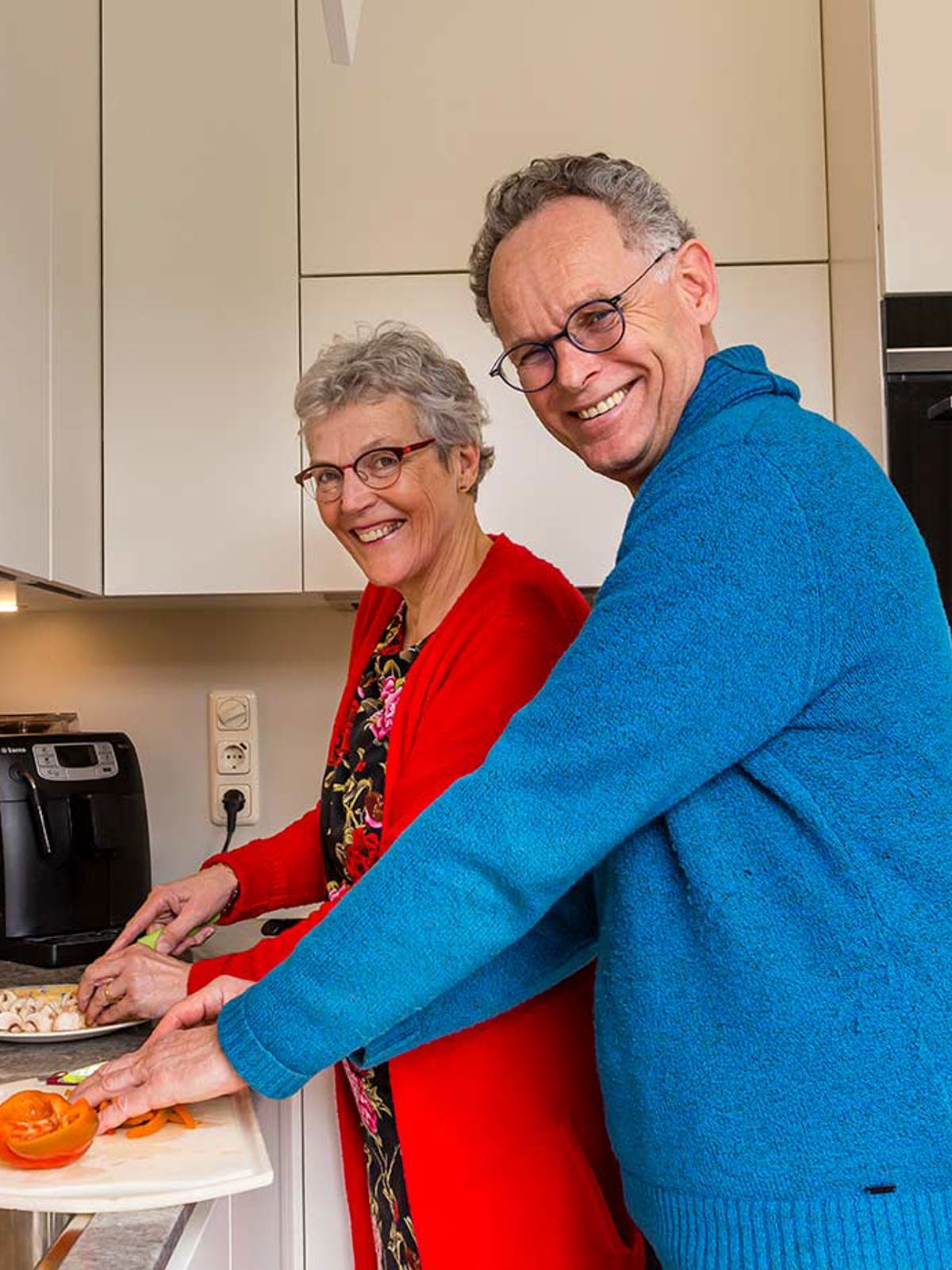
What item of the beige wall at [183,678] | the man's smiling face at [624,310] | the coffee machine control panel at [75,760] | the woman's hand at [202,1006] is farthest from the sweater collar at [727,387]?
the beige wall at [183,678]

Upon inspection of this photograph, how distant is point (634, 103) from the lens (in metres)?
1.71

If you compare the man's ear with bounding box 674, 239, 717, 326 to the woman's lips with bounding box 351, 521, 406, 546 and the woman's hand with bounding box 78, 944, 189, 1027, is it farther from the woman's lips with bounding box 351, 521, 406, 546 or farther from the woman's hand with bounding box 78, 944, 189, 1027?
the woman's hand with bounding box 78, 944, 189, 1027

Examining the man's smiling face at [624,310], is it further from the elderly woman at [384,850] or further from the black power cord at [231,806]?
the black power cord at [231,806]

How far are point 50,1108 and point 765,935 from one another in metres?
0.52

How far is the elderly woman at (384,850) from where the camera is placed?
1086 millimetres

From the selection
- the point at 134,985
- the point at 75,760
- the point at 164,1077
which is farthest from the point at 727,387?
the point at 75,760

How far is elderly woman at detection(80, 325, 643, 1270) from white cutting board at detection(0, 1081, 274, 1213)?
0.17 feet

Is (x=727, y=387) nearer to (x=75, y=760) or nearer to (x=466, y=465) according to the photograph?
(x=466, y=465)

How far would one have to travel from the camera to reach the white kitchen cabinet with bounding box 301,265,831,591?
171cm

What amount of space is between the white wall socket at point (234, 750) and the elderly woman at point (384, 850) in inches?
22.0

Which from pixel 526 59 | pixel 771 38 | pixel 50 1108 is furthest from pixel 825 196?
pixel 50 1108

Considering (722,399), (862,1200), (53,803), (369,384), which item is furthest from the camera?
(53,803)

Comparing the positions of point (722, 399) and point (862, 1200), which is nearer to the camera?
point (862, 1200)

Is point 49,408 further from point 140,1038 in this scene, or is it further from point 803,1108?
point 803,1108
